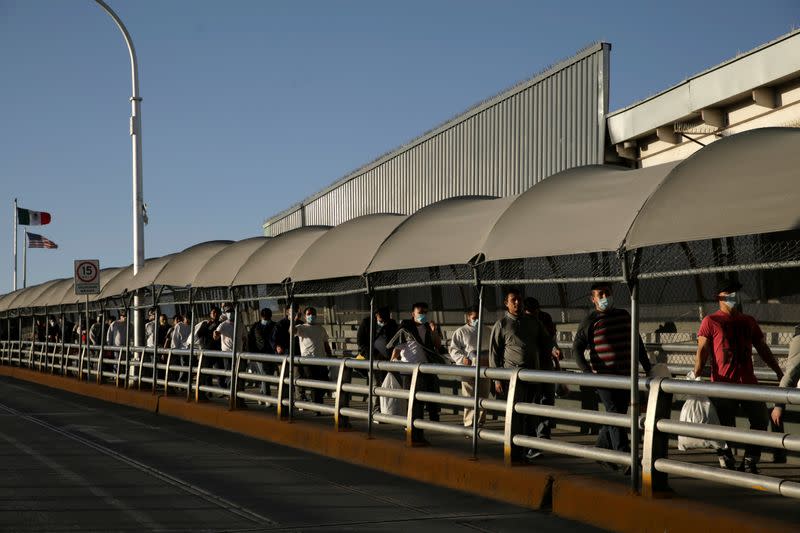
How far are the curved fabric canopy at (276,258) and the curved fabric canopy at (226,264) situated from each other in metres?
0.63

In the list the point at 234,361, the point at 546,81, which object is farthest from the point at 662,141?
the point at 234,361

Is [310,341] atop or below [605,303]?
below

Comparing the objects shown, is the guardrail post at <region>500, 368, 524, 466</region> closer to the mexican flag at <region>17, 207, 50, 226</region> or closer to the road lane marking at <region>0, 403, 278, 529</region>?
the road lane marking at <region>0, 403, 278, 529</region>

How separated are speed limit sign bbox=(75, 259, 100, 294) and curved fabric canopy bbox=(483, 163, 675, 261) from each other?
18.3m

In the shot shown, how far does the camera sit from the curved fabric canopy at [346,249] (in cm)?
1402

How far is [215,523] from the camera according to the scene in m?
8.40

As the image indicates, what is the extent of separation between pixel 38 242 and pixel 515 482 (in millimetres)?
58714

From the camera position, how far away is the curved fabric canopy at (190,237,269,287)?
61.1 ft

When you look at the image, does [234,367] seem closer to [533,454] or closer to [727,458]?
[533,454]

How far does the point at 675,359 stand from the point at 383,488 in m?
4.44

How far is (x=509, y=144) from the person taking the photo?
2328cm

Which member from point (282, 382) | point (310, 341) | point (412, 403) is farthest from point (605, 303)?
point (310, 341)

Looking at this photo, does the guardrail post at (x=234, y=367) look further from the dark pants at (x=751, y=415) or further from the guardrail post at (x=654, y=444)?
the guardrail post at (x=654, y=444)

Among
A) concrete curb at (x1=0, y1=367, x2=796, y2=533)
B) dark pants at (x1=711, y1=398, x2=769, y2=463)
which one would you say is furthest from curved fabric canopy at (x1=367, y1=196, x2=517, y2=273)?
dark pants at (x1=711, y1=398, x2=769, y2=463)
